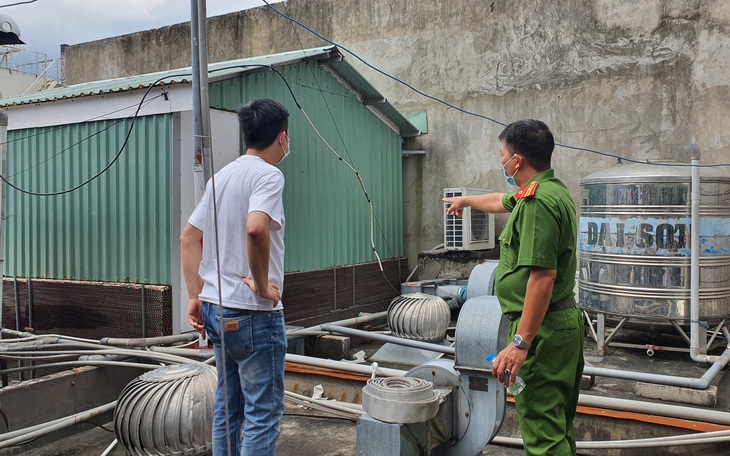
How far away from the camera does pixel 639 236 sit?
6.39 meters

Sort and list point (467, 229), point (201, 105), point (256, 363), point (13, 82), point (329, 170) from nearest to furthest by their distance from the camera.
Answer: point (256, 363) → point (201, 105) → point (329, 170) → point (467, 229) → point (13, 82)

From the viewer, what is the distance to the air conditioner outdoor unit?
8.72 meters

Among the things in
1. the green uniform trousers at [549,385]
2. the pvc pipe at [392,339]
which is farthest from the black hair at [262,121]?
the pvc pipe at [392,339]

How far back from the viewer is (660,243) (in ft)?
20.7

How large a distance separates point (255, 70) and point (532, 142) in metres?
4.44

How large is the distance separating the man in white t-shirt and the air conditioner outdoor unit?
19.5ft

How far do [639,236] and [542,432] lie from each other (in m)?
4.29

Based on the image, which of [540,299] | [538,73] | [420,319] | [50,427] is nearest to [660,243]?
[420,319]

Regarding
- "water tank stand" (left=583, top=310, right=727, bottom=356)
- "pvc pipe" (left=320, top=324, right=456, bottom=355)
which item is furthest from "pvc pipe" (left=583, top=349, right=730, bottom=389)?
"water tank stand" (left=583, top=310, right=727, bottom=356)

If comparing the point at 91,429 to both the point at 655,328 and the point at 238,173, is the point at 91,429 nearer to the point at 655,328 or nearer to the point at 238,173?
the point at 238,173

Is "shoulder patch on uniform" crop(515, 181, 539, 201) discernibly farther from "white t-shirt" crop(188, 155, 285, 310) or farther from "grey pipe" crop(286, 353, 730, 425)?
"grey pipe" crop(286, 353, 730, 425)

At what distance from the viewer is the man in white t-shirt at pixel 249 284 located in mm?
2758

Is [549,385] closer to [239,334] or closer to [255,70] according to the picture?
[239,334]

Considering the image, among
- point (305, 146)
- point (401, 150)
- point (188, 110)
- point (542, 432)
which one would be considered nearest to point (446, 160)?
point (401, 150)
